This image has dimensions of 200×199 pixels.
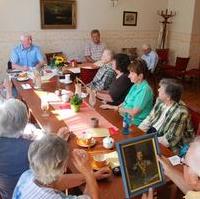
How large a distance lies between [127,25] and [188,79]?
1.96 metres

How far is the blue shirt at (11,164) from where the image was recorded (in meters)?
1.68

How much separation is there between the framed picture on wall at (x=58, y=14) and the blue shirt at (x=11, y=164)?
4.48 metres

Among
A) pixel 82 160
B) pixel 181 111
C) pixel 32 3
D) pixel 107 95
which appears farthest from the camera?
pixel 32 3

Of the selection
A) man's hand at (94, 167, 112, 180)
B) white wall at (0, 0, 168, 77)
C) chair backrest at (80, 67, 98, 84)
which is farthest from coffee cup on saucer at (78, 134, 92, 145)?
white wall at (0, 0, 168, 77)

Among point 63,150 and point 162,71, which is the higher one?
point 63,150

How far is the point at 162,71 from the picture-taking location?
666 centimetres

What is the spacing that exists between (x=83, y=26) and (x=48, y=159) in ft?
17.1

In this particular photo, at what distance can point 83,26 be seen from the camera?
6203 millimetres

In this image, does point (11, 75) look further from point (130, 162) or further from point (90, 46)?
point (130, 162)

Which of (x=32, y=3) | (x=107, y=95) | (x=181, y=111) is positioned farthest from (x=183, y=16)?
(x=181, y=111)

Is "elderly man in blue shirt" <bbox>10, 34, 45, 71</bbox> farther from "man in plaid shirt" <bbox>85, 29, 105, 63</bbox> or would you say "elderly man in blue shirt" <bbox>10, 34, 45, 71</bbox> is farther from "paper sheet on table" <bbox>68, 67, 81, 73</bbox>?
"man in plaid shirt" <bbox>85, 29, 105, 63</bbox>

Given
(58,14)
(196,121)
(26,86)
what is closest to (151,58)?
(58,14)

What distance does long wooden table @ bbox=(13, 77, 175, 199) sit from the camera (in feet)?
5.23

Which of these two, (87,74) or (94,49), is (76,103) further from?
(94,49)
